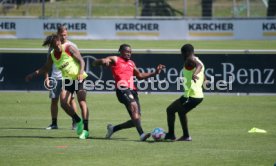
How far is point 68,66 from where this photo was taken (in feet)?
52.3

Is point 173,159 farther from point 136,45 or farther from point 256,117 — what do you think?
point 136,45

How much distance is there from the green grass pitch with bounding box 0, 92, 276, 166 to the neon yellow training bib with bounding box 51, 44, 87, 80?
1247 mm

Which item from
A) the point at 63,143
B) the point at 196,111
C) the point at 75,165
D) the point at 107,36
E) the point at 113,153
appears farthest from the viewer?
the point at 107,36

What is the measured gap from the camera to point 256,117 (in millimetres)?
19828

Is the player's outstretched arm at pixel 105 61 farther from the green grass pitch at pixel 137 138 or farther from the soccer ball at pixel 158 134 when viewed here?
the soccer ball at pixel 158 134

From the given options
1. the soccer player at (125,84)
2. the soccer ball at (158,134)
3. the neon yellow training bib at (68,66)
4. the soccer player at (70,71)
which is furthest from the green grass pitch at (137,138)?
the neon yellow training bib at (68,66)

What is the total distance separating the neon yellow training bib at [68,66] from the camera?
15.9 meters

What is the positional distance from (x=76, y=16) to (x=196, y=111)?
23572 mm

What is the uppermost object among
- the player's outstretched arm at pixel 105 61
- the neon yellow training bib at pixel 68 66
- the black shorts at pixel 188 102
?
the player's outstretched arm at pixel 105 61

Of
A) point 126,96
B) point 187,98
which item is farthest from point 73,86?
point 187,98

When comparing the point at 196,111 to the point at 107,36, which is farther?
the point at 107,36

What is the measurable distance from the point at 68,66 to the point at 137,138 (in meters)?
2.01

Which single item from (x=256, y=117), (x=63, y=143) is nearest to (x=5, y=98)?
(x=256, y=117)

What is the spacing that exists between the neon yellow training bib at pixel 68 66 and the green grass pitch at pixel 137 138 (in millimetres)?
1247
